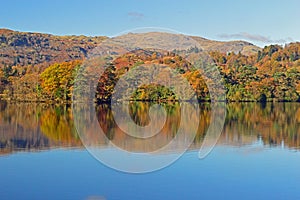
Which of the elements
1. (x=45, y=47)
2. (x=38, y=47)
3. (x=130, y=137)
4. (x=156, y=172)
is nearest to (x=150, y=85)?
(x=130, y=137)

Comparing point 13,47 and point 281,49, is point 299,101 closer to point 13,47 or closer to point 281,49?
point 281,49

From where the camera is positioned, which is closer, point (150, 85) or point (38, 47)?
point (150, 85)

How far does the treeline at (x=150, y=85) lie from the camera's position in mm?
31781

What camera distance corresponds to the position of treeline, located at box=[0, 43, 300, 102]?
3178 centimetres

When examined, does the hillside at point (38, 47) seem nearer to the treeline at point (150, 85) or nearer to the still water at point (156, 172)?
the treeline at point (150, 85)

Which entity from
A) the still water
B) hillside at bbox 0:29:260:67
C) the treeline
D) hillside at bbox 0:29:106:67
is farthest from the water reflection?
hillside at bbox 0:29:106:67

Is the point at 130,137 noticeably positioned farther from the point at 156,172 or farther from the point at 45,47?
the point at 45,47

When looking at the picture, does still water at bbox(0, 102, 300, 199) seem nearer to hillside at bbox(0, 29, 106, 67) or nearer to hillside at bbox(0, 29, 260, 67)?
hillside at bbox(0, 29, 260, 67)

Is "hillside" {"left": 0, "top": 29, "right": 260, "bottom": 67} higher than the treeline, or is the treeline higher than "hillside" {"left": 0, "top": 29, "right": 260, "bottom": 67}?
"hillside" {"left": 0, "top": 29, "right": 260, "bottom": 67}

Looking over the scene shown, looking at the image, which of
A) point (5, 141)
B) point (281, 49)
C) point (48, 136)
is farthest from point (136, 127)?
point (281, 49)

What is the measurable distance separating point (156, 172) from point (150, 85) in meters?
23.6

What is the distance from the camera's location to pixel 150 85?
33219mm

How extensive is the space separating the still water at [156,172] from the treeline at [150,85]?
612 inches

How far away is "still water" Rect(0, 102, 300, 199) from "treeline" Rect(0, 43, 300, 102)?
15.6 metres
